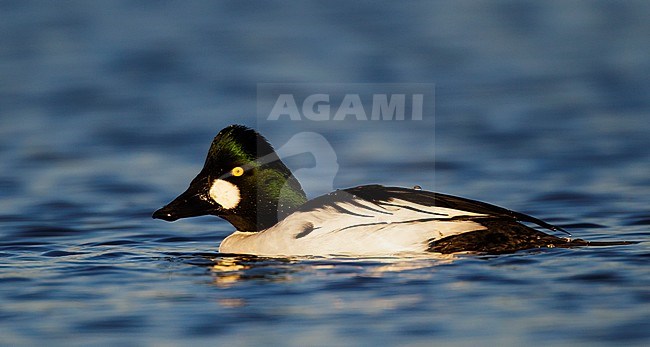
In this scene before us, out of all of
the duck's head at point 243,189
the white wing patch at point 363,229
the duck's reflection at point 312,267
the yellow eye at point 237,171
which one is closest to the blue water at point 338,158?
the duck's reflection at point 312,267

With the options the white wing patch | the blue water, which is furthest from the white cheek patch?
the white wing patch

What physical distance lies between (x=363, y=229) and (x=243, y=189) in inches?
45.2

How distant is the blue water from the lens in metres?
8.04

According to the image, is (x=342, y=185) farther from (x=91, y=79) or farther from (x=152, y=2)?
(x=152, y=2)

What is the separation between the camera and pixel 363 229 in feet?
32.2

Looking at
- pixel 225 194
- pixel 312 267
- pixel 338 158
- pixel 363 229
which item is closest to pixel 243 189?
pixel 225 194

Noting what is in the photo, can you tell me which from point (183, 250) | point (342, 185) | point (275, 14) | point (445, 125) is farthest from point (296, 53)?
point (183, 250)

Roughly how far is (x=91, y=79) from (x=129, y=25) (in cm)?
199

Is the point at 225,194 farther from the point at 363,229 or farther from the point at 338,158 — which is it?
the point at 338,158

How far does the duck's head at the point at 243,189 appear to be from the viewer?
10352 mm

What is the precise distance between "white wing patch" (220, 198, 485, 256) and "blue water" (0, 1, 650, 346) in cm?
22

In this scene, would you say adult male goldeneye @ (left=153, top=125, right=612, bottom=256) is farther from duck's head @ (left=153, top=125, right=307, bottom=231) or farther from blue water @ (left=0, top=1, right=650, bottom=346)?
blue water @ (left=0, top=1, right=650, bottom=346)

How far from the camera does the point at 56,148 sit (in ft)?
46.6

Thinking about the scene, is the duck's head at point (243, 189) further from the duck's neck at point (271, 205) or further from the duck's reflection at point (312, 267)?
the duck's reflection at point (312, 267)
